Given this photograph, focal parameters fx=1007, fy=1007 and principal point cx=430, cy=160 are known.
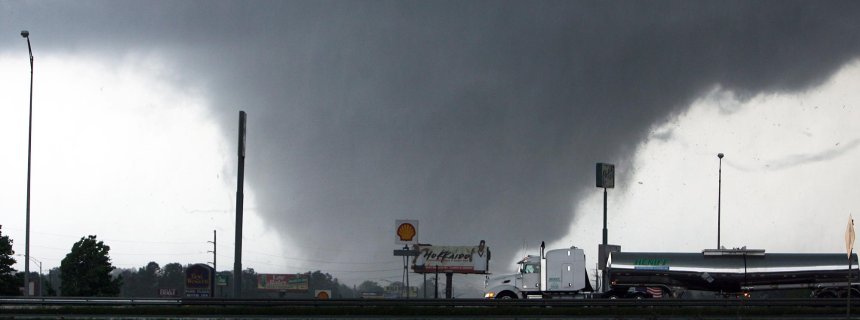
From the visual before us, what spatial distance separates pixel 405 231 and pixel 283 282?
87949mm

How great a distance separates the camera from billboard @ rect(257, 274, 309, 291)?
136 meters

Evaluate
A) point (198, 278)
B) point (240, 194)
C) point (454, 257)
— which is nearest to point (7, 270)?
point (198, 278)

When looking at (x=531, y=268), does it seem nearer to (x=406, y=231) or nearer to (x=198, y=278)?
(x=406, y=231)

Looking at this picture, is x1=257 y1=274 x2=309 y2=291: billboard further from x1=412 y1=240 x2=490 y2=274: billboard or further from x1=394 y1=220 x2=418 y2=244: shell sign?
x1=394 y1=220 x2=418 y2=244: shell sign

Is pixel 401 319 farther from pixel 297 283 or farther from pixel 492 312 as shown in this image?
pixel 297 283

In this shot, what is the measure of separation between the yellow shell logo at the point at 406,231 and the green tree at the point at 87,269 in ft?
107

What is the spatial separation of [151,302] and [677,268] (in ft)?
78.6

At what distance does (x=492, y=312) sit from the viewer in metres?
35.3

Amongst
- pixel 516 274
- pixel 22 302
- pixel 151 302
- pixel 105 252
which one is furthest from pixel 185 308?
pixel 105 252

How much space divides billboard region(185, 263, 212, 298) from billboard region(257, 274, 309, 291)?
252ft

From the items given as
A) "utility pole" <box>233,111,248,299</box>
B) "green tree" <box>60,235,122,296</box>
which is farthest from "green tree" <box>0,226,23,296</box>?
"utility pole" <box>233,111,248,299</box>

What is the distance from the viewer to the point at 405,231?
52.8m

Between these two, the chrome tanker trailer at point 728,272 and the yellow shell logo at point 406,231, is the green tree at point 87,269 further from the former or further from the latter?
the chrome tanker trailer at point 728,272

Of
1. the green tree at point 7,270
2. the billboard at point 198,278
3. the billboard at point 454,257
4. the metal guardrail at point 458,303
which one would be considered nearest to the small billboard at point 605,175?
the billboard at point 454,257
